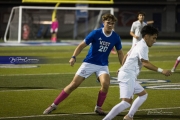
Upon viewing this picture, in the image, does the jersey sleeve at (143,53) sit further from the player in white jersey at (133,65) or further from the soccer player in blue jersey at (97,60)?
the soccer player in blue jersey at (97,60)

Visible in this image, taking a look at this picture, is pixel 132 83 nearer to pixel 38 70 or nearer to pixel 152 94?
pixel 152 94

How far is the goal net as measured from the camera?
28938 millimetres

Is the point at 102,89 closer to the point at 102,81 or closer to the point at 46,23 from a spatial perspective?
the point at 102,81

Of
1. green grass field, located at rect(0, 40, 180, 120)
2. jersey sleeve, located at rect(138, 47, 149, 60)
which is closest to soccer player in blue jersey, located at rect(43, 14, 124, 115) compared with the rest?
green grass field, located at rect(0, 40, 180, 120)

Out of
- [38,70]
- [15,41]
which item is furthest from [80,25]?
[38,70]

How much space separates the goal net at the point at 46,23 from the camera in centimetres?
2894

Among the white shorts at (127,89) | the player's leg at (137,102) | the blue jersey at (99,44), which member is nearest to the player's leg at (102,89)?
the blue jersey at (99,44)

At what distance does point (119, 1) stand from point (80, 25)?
32.4 ft

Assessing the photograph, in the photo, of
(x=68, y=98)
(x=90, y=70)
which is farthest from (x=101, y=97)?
(x=68, y=98)

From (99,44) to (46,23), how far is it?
28.0m

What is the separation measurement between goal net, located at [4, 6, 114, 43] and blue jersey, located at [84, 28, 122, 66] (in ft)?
61.6

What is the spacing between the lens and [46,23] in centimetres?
3722

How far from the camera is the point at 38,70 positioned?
54.3 ft

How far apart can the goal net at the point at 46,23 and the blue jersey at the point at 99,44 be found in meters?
18.8
